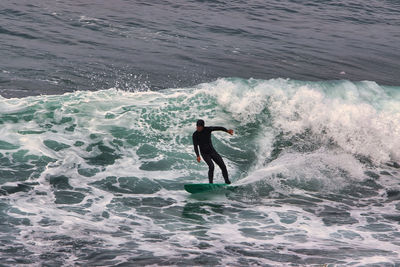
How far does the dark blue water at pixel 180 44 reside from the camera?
74.6ft

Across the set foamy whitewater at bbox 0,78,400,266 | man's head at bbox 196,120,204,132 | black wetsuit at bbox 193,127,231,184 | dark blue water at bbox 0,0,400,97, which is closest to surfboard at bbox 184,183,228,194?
→ foamy whitewater at bbox 0,78,400,266

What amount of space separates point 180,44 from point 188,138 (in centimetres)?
1019

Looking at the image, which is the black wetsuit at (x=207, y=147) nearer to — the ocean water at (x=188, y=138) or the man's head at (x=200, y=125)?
the man's head at (x=200, y=125)

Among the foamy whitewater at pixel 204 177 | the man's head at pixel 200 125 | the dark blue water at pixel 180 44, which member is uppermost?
the dark blue water at pixel 180 44

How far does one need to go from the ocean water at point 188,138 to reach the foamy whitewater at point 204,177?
0.18 feet

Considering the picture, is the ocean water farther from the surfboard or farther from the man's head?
the man's head

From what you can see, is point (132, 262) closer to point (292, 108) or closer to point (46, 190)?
point (46, 190)

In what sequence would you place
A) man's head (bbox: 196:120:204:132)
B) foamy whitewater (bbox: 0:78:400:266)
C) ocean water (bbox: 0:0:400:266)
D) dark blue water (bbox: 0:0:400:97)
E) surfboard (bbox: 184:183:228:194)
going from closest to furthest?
1. foamy whitewater (bbox: 0:78:400:266)
2. ocean water (bbox: 0:0:400:266)
3. surfboard (bbox: 184:183:228:194)
4. man's head (bbox: 196:120:204:132)
5. dark blue water (bbox: 0:0:400:97)

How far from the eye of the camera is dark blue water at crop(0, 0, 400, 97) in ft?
74.6

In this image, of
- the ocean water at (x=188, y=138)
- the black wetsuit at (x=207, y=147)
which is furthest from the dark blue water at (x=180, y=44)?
the black wetsuit at (x=207, y=147)

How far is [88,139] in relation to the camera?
57.5 ft

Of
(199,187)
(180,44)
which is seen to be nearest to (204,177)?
(199,187)

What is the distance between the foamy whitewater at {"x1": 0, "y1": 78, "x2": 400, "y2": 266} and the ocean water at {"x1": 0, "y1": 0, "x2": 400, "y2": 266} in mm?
55

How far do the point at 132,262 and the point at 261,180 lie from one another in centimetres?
595
